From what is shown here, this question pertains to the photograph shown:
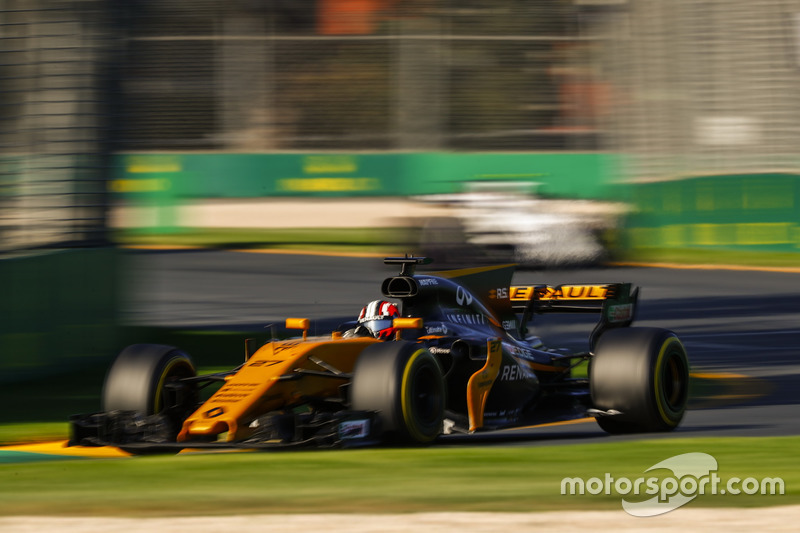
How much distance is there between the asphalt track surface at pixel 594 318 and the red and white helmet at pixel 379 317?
2.68ft

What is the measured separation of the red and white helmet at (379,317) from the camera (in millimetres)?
9084

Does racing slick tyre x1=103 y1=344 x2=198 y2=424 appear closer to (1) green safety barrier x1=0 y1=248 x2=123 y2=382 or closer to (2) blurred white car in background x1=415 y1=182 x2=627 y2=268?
(1) green safety barrier x1=0 y1=248 x2=123 y2=382

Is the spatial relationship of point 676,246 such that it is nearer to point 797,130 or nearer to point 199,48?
point 797,130

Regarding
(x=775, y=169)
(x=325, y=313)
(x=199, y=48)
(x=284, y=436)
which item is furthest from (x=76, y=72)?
(x=199, y=48)

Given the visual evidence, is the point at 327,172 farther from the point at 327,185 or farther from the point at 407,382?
the point at 407,382

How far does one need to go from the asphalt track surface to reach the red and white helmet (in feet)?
2.68

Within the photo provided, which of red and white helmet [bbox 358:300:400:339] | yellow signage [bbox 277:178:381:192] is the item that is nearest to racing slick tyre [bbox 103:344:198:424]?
red and white helmet [bbox 358:300:400:339]

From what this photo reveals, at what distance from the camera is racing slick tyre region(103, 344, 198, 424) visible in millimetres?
8594

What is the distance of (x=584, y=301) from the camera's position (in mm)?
10211

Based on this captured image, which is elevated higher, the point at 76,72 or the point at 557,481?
the point at 76,72

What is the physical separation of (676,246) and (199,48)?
10972 mm

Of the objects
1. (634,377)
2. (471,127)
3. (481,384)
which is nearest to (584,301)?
(634,377)

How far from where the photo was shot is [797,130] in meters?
24.1
